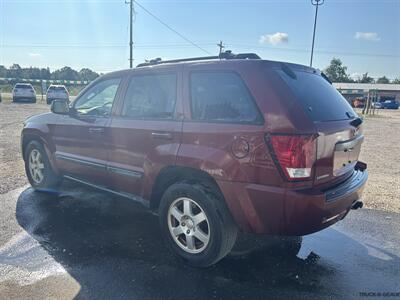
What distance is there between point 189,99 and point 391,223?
10.8ft

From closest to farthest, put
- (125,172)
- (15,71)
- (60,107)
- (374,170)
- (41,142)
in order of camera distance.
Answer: (125,172) < (60,107) < (41,142) < (374,170) < (15,71)

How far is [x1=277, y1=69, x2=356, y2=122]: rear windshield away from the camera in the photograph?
2846 millimetres

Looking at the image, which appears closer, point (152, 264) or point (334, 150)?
point (334, 150)

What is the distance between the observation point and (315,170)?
271 cm

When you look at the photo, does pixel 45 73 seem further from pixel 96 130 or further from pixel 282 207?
pixel 282 207

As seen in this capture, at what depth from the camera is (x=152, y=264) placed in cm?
329

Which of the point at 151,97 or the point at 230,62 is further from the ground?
the point at 230,62

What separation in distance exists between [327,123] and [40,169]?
4450 millimetres

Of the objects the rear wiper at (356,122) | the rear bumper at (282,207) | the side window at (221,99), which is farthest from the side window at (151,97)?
the rear wiper at (356,122)

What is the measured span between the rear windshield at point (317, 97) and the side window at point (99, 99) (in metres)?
2.17

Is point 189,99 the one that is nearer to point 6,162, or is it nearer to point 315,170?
point 315,170

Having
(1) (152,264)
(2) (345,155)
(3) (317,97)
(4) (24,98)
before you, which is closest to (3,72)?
(4) (24,98)

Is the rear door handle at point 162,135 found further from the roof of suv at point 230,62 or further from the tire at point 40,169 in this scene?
the tire at point 40,169

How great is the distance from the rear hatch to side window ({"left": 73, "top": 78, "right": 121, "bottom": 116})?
218cm
